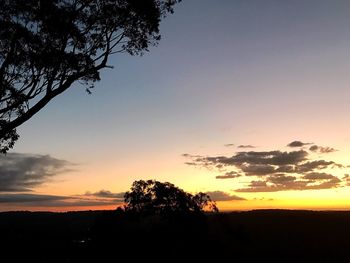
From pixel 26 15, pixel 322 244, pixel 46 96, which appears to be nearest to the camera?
pixel 46 96

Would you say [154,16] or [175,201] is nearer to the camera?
[154,16]

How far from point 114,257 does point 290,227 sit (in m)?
64.0

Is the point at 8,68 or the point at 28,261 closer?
the point at 8,68

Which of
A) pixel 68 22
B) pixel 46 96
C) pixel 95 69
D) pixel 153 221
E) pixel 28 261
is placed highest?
pixel 68 22

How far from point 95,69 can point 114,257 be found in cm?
1171

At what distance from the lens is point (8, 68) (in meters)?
22.4

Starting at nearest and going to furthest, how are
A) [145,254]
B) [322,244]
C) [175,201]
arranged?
[145,254], [175,201], [322,244]

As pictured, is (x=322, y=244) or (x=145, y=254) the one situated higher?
(x=322, y=244)

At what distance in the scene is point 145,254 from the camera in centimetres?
2684

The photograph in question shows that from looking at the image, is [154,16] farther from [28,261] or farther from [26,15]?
[28,261]

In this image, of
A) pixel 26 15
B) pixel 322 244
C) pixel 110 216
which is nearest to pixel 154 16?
pixel 26 15

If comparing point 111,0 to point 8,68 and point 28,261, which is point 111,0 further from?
point 28,261

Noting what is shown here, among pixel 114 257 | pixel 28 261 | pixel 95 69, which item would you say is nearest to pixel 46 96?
pixel 95 69

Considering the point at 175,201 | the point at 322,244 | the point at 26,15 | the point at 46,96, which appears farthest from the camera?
the point at 322,244
